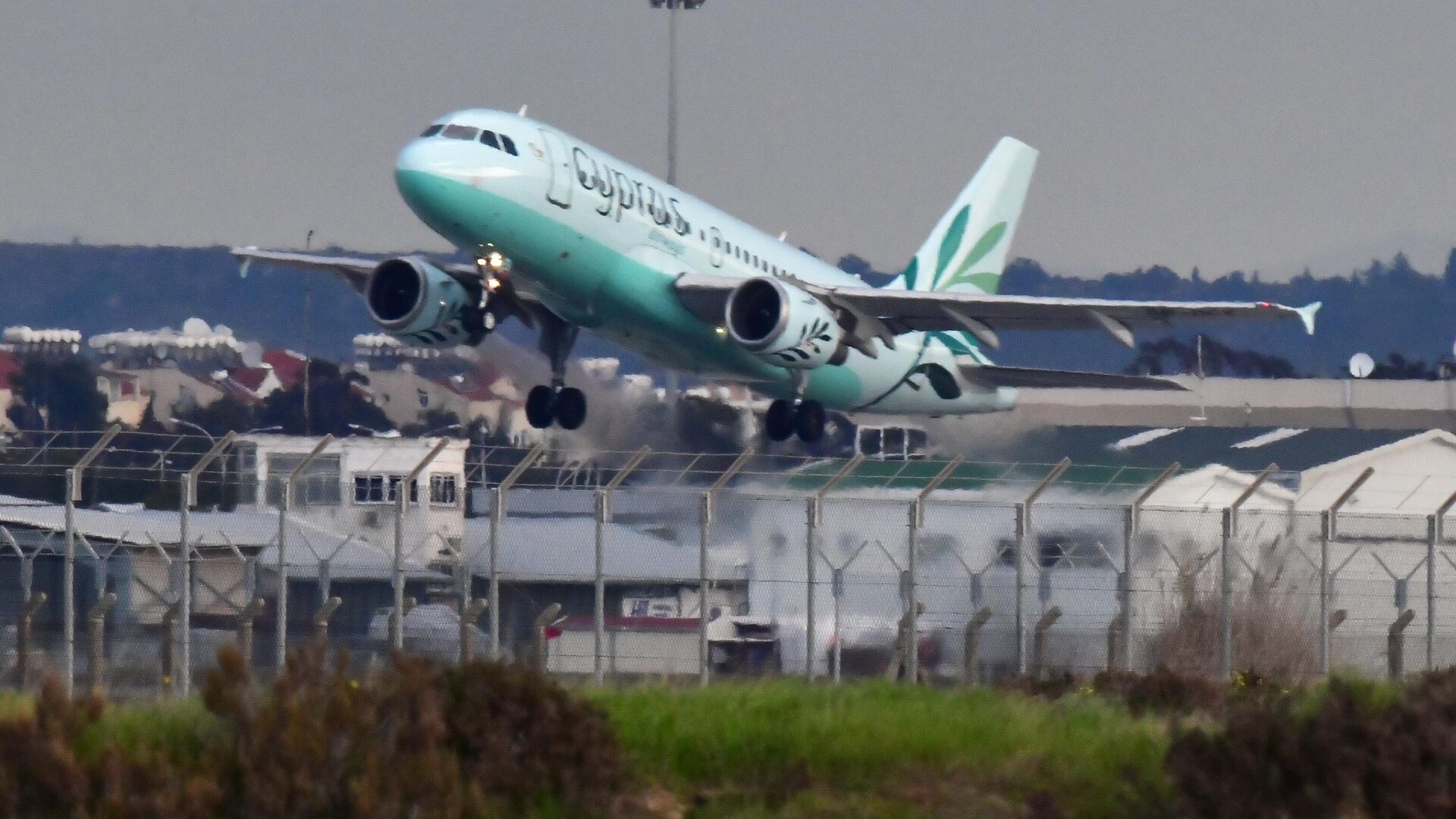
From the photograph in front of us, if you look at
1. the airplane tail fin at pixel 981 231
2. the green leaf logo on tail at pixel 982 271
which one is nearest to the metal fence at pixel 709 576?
the airplane tail fin at pixel 981 231

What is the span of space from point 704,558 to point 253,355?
1393 inches

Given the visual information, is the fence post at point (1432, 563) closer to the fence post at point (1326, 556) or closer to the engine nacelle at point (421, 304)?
the fence post at point (1326, 556)

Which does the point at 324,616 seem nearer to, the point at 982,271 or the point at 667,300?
the point at 667,300

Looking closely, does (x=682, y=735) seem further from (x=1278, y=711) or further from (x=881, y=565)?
(x=881, y=565)

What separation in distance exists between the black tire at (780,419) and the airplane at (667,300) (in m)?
0.03

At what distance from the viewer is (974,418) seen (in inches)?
1371

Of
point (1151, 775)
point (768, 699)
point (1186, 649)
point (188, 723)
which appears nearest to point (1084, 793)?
point (1151, 775)

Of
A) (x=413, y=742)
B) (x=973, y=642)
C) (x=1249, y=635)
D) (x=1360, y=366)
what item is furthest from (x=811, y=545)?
(x=1360, y=366)

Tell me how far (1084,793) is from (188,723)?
14.5 ft

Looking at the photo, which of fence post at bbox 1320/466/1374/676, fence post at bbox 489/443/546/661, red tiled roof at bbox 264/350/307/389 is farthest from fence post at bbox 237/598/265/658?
red tiled roof at bbox 264/350/307/389

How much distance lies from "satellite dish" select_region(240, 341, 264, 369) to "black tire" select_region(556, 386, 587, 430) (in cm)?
1767

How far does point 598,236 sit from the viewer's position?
26734mm

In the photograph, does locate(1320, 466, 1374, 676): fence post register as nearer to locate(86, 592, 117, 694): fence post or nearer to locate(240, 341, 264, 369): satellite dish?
locate(86, 592, 117, 694): fence post

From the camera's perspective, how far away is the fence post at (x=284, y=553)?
56.5ft
